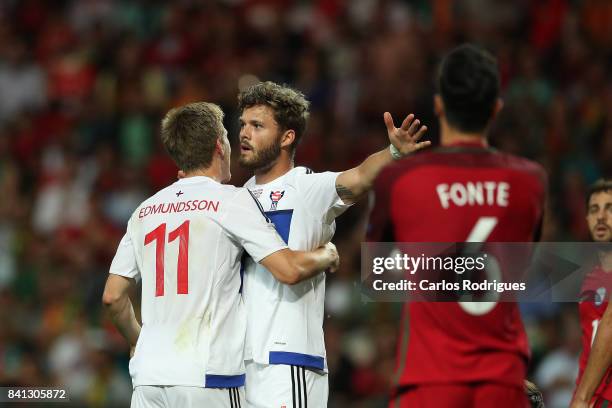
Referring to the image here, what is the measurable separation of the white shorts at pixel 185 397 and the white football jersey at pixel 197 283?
0.12 feet

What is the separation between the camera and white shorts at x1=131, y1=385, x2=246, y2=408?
17.9ft

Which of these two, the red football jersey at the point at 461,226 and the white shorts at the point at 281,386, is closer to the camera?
the red football jersey at the point at 461,226

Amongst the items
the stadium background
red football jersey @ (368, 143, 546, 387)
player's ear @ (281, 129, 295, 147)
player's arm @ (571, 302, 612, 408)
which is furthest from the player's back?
the stadium background

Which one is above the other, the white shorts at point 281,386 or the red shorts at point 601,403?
the white shorts at point 281,386

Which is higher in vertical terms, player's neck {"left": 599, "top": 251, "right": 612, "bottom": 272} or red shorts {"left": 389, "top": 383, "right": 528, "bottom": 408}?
player's neck {"left": 599, "top": 251, "right": 612, "bottom": 272}

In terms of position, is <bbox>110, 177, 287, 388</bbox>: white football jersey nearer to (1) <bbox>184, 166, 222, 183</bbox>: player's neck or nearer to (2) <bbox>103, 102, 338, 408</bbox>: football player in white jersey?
(2) <bbox>103, 102, 338, 408</bbox>: football player in white jersey

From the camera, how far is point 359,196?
6.02 metres

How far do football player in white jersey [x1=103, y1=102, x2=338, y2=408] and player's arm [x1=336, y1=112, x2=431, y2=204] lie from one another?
1.25ft

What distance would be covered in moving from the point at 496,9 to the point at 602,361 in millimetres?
8611

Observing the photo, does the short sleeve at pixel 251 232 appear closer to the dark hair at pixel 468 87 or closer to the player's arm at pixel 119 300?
the player's arm at pixel 119 300

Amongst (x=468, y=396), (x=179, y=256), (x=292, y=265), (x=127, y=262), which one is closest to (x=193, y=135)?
(x=179, y=256)

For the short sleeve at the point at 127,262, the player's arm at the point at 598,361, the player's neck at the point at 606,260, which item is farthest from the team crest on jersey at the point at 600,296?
the short sleeve at the point at 127,262

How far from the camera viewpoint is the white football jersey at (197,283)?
5.52 meters

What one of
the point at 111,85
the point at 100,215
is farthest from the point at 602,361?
the point at 111,85
